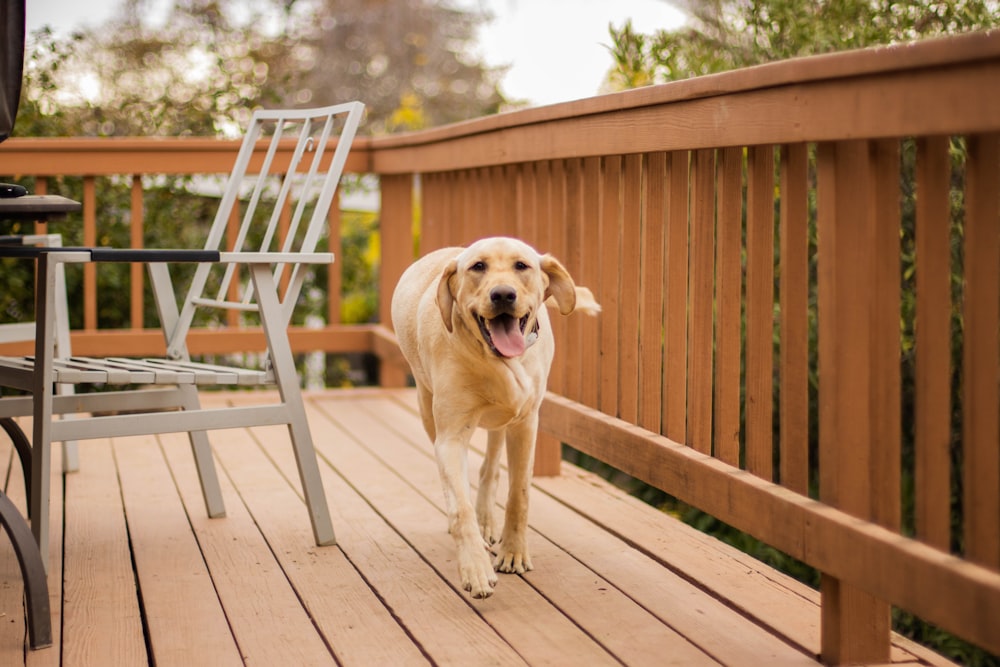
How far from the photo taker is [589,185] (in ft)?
11.1

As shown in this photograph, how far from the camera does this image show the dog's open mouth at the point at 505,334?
250cm

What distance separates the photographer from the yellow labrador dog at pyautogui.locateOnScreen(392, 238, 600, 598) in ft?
8.24

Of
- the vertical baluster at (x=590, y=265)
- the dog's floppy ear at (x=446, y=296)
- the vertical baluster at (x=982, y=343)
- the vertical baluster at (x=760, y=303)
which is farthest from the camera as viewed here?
the vertical baluster at (x=590, y=265)

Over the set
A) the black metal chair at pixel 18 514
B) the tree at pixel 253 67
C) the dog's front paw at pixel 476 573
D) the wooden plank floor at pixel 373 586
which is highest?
the tree at pixel 253 67

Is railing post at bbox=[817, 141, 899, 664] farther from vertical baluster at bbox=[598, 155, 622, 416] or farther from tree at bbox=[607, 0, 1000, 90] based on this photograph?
tree at bbox=[607, 0, 1000, 90]

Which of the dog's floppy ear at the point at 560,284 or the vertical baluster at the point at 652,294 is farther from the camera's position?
the vertical baluster at the point at 652,294

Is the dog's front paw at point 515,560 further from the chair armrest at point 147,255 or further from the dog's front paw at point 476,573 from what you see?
the chair armrest at point 147,255

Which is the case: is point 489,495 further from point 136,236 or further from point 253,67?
point 253,67

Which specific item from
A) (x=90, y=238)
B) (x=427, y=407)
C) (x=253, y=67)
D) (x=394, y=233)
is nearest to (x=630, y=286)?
(x=427, y=407)

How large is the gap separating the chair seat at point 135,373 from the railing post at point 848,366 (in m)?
1.51

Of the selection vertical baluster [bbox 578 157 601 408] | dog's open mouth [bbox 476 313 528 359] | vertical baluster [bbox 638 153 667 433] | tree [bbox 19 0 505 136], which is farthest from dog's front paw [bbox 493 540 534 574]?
tree [bbox 19 0 505 136]

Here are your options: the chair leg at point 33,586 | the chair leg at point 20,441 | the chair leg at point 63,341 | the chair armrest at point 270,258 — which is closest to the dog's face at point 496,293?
the chair armrest at point 270,258

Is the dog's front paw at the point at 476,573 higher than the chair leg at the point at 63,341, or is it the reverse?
the chair leg at the point at 63,341

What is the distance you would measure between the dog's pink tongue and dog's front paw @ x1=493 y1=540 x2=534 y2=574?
60 cm
